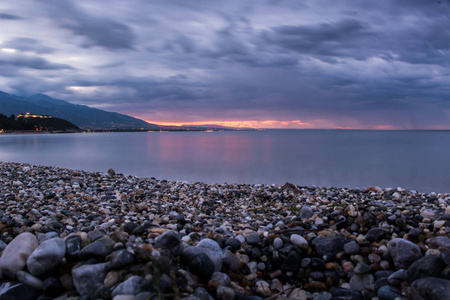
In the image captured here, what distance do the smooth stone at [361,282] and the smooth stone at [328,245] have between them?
1.17ft

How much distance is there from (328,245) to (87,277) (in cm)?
242

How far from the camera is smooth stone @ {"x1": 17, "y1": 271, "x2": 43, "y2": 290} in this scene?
232 centimetres

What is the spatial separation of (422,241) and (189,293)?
2.84 meters

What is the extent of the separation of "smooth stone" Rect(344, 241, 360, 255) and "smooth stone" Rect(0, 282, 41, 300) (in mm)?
2917

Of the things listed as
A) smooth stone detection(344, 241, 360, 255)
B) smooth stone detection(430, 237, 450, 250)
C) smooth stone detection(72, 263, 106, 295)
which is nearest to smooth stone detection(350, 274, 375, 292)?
smooth stone detection(344, 241, 360, 255)

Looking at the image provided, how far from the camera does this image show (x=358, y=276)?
109 inches

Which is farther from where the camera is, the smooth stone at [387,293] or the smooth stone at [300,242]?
the smooth stone at [300,242]

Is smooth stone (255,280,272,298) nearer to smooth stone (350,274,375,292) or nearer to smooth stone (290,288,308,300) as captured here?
smooth stone (290,288,308,300)

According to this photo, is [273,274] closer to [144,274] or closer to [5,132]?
[144,274]

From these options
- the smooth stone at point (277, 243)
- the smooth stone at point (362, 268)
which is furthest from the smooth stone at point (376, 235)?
the smooth stone at point (277, 243)

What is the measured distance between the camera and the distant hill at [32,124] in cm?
11212

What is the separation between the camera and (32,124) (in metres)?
124

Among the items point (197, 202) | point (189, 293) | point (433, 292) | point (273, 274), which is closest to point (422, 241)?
point (433, 292)

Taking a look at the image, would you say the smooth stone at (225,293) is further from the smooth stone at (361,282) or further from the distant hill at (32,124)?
the distant hill at (32,124)
